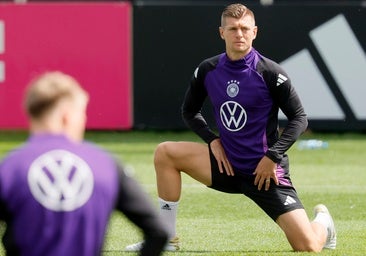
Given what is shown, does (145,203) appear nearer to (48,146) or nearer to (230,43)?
(48,146)

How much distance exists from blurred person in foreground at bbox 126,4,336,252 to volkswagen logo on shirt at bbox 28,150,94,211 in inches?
160

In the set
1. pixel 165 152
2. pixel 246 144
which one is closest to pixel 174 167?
pixel 165 152

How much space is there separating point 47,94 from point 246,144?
4.23 m

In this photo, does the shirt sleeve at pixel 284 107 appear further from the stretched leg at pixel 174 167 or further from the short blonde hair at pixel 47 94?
the short blonde hair at pixel 47 94

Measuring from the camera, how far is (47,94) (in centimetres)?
383

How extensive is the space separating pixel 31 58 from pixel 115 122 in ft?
5.06

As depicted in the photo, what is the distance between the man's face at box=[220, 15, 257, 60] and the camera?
7965mm

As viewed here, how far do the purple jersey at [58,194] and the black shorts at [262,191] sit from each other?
4.03 metres

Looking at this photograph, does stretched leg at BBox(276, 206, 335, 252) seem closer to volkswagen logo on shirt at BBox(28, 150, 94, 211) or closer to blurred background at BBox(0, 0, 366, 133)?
volkswagen logo on shirt at BBox(28, 150, 94, 211)

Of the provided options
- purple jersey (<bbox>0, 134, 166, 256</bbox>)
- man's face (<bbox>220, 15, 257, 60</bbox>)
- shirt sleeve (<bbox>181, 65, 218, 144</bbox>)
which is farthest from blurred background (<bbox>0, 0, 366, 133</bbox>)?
purple jersey (<bbox>0, 134, 166, 256</bbox>)

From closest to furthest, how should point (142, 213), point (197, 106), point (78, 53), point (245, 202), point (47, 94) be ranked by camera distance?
1. point (47, 94)
2. point (142, 213)
3. point (197, 106)
4. point (245, 202)
5. point (78, 53)

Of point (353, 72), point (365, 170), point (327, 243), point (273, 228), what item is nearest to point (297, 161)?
point (365, 170)

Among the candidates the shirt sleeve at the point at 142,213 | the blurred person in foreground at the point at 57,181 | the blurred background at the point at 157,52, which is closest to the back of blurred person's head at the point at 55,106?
the blurred person in foreground at the point at 57,181

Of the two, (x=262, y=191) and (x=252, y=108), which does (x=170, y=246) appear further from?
(x=252, y=108)
